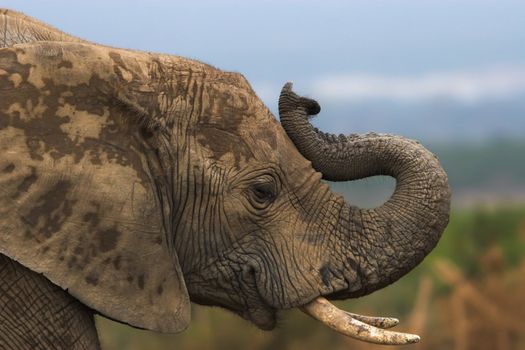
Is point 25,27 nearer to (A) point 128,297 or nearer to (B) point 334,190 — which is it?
(A) point 128,297

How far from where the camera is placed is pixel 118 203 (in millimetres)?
4676

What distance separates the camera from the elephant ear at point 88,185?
453 cm

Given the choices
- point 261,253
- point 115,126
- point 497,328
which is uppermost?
point 115,126

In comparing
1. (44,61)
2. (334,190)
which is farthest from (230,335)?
(44,61)

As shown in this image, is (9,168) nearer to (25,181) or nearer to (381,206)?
(25,181)

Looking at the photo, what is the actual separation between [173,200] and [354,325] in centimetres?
85

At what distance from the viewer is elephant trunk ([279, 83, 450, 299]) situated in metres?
5.20

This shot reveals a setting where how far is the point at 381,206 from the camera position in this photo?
5.27 metres

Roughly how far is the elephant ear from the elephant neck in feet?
0.20

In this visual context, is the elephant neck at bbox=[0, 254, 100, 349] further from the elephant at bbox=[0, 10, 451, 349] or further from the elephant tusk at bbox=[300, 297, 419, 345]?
the elephant tusk at bbox=[300, 297, 419, 345]

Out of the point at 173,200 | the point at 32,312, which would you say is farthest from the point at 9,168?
the point at 173,200

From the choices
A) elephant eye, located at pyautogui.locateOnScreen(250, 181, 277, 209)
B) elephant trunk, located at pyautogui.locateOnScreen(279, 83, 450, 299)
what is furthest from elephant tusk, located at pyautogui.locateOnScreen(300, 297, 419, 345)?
elephant eye, located at pyautogui.locateOnScreen(250, 181, 277, 209)

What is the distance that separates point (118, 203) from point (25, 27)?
2.72ft

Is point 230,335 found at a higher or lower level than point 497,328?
lower
